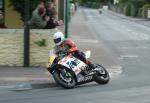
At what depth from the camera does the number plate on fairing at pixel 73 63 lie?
44.1ft

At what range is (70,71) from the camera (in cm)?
1346

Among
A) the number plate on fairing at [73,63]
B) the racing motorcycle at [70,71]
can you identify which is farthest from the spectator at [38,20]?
the number plate on fairing at [73,63]

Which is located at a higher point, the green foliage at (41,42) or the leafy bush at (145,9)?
the green foliage at (41,42)

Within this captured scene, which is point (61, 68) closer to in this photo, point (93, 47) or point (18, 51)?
point (18, 51)

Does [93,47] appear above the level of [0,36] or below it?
below

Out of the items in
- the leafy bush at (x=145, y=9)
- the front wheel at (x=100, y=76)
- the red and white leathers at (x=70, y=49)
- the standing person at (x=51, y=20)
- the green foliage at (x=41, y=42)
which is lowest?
the leafy bush at (x=145, y=9)

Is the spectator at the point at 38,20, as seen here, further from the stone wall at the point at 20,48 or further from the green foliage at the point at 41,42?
the green foliage at the point at 41,42

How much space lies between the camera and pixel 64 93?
12570mm

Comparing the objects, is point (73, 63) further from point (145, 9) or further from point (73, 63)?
point (145, 9)

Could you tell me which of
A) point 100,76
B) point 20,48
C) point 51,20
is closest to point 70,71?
point 100,76

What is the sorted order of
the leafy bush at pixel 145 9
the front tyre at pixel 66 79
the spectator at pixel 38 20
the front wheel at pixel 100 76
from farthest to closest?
the leafy bush at pixel 145 9
the spectator at pixel 38 20
the front wheel at pixel 100 76
the front tyre at pixel 66 79

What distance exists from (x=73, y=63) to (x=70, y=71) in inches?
9.0

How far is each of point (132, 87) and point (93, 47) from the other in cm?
1231

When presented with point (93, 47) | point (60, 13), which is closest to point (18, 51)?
point (93, 47)
